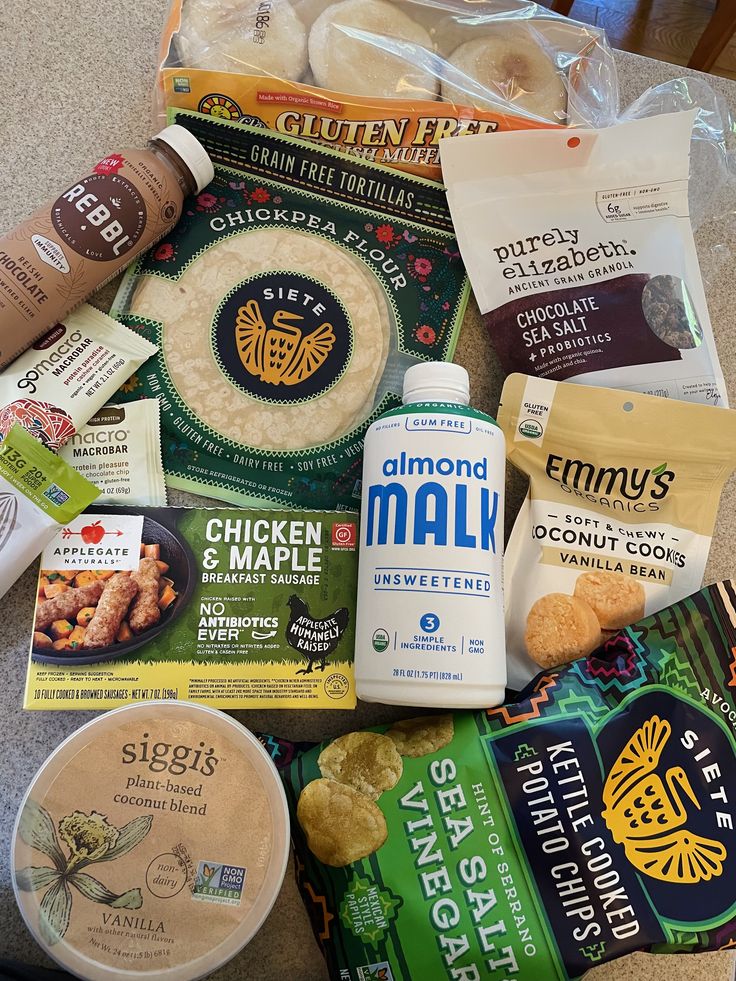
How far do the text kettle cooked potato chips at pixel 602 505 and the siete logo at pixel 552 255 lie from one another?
112 millimetres

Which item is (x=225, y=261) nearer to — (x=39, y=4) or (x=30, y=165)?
(x=30, y=165)

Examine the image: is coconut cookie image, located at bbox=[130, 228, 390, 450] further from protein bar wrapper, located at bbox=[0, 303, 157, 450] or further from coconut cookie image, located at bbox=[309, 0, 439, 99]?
coconut cookie image, located at bbox=[309, 0, 439, 99]

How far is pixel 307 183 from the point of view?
26.7 inches

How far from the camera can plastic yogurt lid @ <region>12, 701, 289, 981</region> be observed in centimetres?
47

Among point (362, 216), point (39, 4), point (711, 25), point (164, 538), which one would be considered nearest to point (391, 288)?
point (362, 216)

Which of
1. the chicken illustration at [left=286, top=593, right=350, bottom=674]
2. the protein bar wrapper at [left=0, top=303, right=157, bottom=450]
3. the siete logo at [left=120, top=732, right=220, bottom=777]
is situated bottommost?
the chicken illustration at [left=286, top=593, right=350, bottom=674]

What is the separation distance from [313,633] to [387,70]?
0.51 meters

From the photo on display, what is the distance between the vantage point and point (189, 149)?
63 centimetres

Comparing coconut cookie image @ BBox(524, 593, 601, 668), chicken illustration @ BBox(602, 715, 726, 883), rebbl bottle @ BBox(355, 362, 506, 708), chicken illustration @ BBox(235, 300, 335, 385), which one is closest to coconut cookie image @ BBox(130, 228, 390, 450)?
chicken illustration @ BBox(235, 300, 335, 385)

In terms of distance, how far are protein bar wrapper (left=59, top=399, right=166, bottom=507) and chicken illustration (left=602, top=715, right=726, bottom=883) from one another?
0.43m

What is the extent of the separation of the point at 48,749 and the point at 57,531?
182 millimetres

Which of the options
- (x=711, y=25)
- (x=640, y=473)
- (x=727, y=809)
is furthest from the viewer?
(x=711, y=25)

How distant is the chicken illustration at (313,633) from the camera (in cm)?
59

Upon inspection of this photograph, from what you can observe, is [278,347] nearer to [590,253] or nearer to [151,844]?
[590,253]
